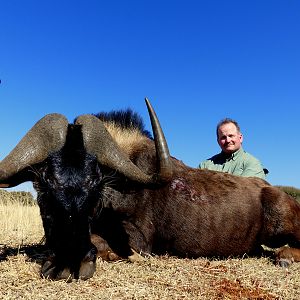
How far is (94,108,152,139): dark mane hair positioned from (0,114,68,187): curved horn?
2.09 metres

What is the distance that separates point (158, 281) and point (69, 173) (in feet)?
4.25

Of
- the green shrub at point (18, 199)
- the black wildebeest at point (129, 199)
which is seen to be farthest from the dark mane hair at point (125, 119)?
the green shrub at point (18, 199)

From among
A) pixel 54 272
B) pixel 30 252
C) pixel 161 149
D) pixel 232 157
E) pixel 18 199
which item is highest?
pixel 232 157

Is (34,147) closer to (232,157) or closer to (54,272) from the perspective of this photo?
(54,272)

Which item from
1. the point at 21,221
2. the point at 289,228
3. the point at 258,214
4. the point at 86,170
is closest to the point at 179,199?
the point at 258,214

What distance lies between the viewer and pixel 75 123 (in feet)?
16.1

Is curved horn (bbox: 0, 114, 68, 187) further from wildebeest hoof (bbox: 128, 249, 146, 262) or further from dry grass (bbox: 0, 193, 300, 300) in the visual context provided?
wildebeest hoof (bbox: 128, 249, 146, 262)

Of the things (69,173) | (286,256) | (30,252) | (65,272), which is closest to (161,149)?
(69,173)

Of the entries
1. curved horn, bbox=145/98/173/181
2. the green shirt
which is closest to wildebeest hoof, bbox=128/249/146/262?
curved horn, bbox=145/98/173/181

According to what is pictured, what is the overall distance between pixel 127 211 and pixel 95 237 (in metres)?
0.52

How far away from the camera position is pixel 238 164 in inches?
329

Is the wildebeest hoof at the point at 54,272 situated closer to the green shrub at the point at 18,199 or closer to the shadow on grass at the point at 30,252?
the shadow on grass at the point at 30,252

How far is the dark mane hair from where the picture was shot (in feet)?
22.2

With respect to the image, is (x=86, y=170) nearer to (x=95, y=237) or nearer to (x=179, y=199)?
(x=95, y=237)
